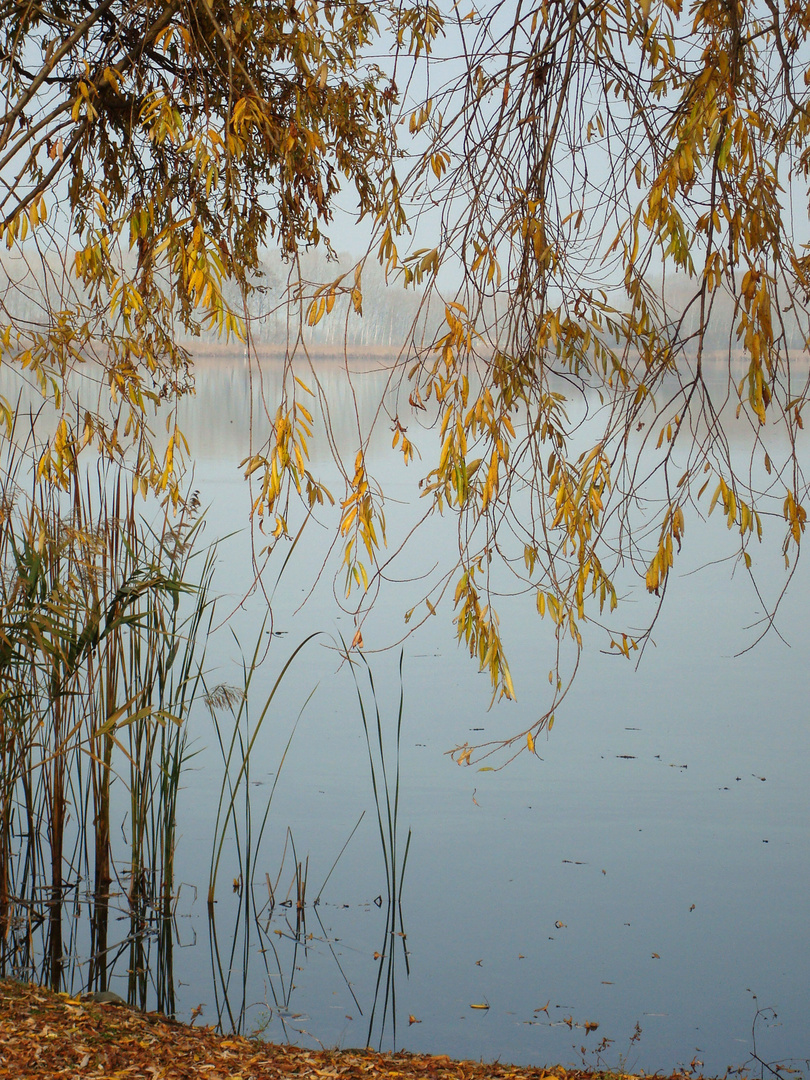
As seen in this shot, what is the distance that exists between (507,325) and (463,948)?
2.01 m

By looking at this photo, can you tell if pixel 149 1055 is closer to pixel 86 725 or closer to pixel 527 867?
pixel 86 725

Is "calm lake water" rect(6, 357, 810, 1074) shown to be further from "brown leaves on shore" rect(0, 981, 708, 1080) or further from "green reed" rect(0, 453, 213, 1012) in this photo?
"brown leaves on shore" rect(0, 981, 708, 1080)

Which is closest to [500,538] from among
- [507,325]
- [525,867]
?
[525,867]

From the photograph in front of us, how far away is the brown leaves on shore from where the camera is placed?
6.75ft

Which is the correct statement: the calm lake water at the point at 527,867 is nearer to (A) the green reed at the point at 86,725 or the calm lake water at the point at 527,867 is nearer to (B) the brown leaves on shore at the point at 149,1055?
(A) the green reed at the point at 86,725

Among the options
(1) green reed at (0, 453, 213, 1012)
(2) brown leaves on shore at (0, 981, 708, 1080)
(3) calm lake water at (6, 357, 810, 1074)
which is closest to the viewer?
(2) brown leaves on shore at (0, 981, 708, 1080)

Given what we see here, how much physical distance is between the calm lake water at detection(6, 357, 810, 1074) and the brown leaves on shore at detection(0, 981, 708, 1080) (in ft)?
1.33

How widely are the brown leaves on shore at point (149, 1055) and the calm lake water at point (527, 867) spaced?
1.33ft

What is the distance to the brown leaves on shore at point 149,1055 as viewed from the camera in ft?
6.75

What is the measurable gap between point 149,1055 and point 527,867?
70.1 inches

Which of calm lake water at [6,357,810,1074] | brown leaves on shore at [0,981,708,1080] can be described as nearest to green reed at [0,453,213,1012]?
calm lake water at [6,357,810,1074]

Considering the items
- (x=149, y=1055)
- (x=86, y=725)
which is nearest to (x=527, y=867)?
(x=86, y=725)

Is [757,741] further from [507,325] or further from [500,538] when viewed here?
[500,538]

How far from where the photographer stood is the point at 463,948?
10.3ft
